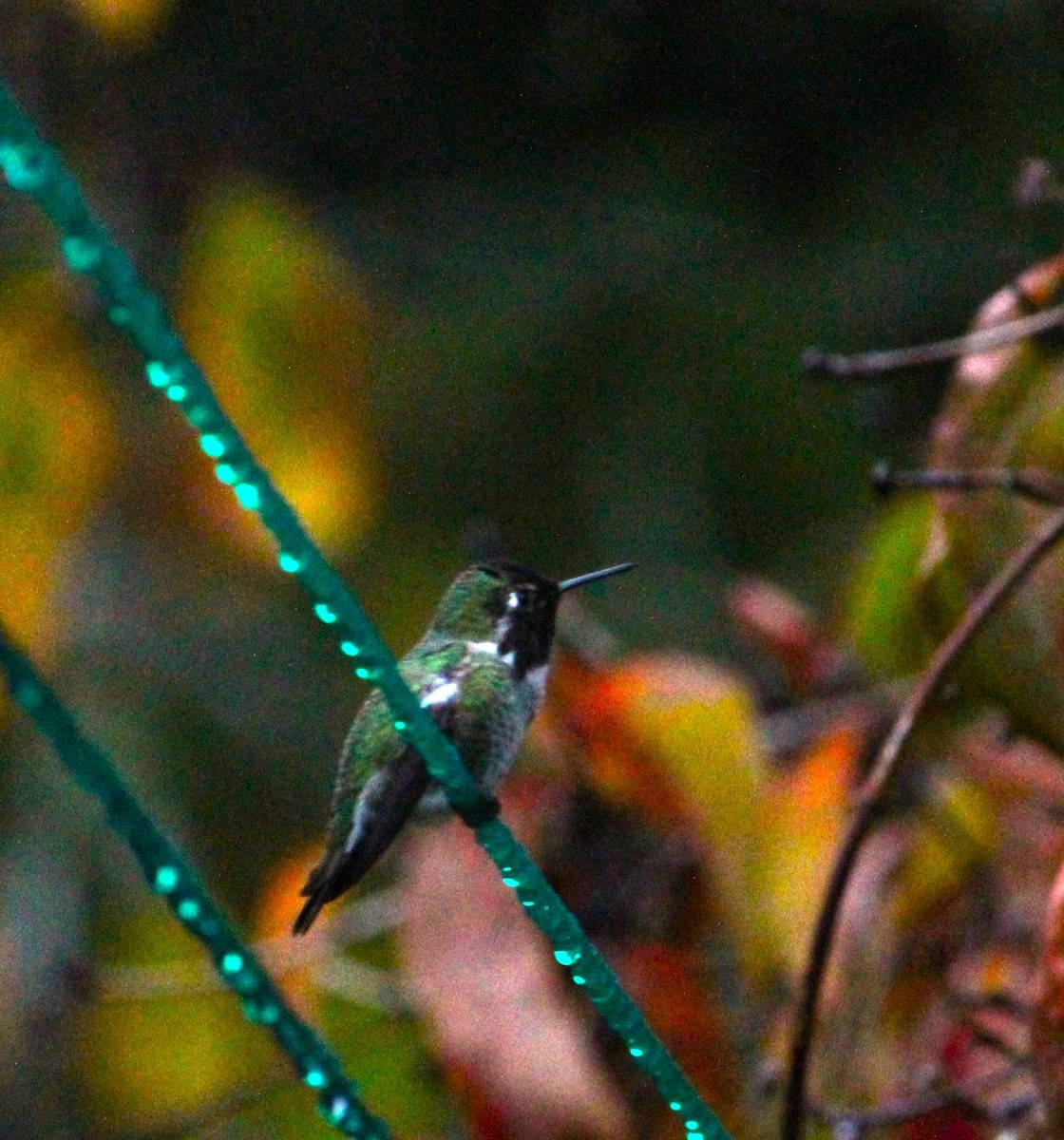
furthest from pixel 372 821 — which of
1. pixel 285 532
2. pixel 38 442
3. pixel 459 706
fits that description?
pixel 38 442

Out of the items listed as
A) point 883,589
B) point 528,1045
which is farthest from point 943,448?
point 528,1045

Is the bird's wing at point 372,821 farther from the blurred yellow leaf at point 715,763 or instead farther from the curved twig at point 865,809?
the blurred yellow leaf at point 715,763

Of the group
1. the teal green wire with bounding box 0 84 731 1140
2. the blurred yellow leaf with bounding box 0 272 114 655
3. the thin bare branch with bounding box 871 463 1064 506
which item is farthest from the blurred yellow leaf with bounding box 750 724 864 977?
the blurred yellow leaf with bounding box 0 272 114 655

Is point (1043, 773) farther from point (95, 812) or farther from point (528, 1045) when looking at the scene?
point (95, 812)

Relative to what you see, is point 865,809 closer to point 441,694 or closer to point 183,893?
point 441,694

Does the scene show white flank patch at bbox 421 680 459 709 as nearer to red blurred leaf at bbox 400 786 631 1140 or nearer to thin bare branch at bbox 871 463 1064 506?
thin bare branch at bbox 871 463 1064 506
